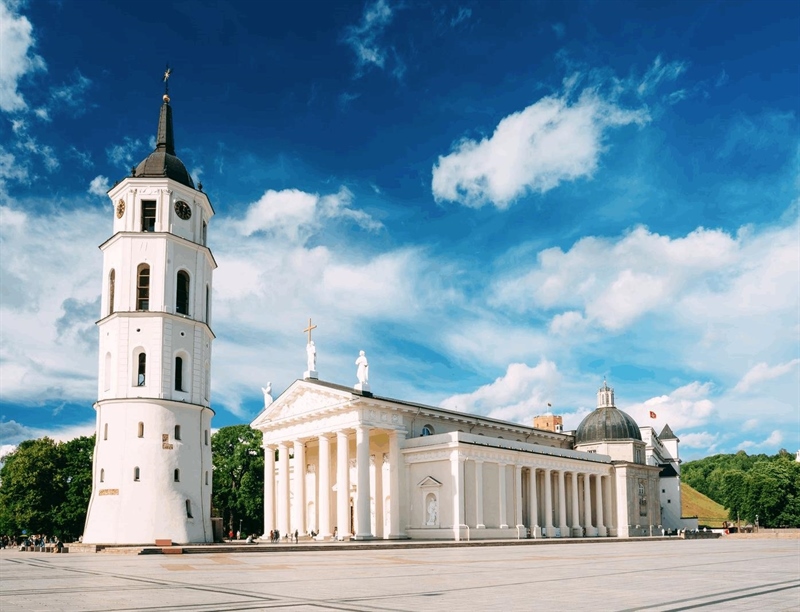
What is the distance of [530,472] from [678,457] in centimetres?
6673

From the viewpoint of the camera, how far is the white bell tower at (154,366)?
4459cm

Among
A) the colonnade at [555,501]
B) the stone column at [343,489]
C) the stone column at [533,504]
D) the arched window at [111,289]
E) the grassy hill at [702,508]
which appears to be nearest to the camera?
the arched window at [111,289]

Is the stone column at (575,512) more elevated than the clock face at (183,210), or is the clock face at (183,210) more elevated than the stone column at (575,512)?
the clock face at (183,210)

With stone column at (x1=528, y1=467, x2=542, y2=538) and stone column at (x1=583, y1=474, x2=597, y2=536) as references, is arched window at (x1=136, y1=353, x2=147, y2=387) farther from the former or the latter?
stone column at (x1=583, y1=474, x2=597, y2=536)

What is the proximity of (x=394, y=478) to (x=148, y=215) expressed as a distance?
26286 mm

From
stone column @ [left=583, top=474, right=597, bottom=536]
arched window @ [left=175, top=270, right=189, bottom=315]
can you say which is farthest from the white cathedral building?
stone column @ [left=583, top=474, right=597, bottom=536]

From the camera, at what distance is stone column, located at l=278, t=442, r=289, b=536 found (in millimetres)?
65500

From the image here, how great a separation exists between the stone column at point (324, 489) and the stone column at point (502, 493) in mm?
13391

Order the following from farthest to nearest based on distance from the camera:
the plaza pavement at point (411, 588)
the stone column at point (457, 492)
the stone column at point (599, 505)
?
1. the stone column at point (599, 505)
2. the stone column at point (457, 492)
3. the plaza pavement at point (411, 588)

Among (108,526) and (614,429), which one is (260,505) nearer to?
(108,526)

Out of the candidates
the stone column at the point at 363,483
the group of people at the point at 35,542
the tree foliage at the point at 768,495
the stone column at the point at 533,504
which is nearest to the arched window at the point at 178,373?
the group of people at the point at 35,542

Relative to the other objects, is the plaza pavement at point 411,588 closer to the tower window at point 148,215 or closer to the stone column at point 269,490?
the tower window at point 148,215

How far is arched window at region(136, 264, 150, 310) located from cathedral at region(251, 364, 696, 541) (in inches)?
645

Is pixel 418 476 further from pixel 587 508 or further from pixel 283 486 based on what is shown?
pixel 587 508
